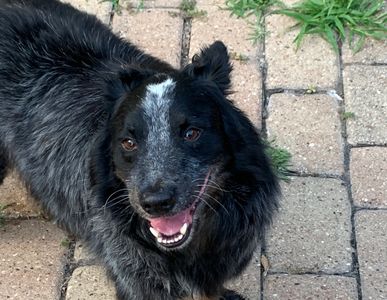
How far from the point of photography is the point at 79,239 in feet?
14.1

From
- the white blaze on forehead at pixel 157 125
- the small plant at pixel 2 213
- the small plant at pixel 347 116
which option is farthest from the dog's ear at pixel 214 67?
the small plant at pixel 2 213

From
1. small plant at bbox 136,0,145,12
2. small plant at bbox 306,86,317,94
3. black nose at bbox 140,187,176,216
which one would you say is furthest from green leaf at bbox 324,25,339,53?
black nose at bbox 140,187,176,216

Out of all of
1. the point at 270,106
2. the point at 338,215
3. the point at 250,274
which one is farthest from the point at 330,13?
the point at 250,274

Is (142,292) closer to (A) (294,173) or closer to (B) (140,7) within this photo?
(A) (294,173)

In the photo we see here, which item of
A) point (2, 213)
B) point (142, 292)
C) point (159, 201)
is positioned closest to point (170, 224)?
point (159, 201)

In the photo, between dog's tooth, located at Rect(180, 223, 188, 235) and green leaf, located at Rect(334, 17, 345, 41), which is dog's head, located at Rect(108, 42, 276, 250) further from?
green leaf, located at Rect(334, 17, 345, 41)

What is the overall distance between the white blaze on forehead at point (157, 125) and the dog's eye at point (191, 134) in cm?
7

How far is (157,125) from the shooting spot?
3.29m

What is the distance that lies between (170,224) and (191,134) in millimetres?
384

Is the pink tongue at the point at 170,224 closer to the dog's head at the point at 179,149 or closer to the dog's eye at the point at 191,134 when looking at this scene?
the dog's head at the point at 179,149

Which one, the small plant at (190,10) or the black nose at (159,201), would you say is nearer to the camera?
the black nose at (159,201)

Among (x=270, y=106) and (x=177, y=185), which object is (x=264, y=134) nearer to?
(x=270, y=106)

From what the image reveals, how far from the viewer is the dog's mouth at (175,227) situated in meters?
3.36

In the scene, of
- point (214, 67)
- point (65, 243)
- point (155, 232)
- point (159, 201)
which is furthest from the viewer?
point (65, 243)
